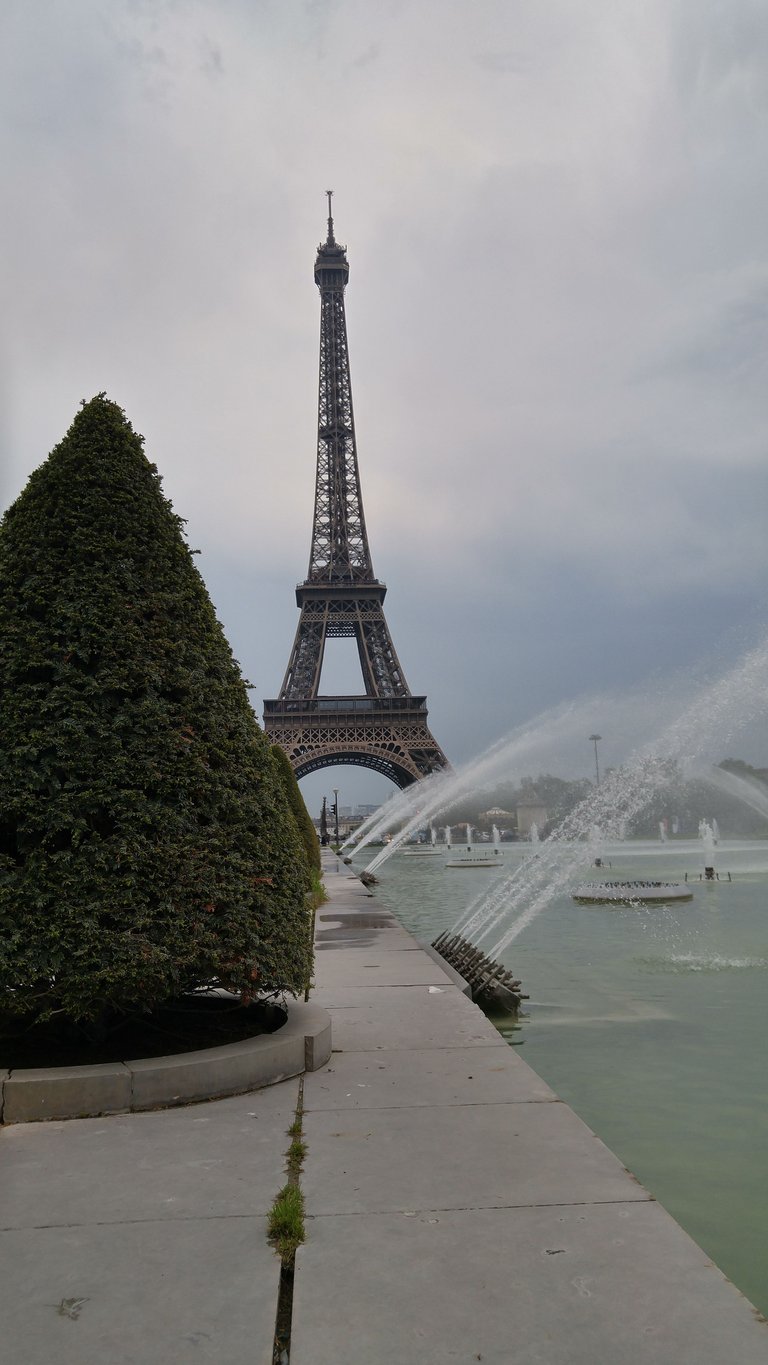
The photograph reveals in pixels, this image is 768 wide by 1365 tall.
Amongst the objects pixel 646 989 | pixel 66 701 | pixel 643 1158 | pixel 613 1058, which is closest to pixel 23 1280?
pixel 66 701

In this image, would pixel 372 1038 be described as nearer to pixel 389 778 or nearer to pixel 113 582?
pixel 113 582

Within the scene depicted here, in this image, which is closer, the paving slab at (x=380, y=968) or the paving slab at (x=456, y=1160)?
the paving slab at (x=456, y=1160)

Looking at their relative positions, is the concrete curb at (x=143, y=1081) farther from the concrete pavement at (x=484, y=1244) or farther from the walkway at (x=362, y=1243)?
the concrete pavement at (x=484, y=1244)

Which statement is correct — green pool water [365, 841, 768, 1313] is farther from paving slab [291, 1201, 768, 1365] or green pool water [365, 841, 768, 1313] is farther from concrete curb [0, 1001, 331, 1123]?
concrete curb [0, 1001, 331, 1123]

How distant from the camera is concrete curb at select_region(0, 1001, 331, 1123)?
499cm

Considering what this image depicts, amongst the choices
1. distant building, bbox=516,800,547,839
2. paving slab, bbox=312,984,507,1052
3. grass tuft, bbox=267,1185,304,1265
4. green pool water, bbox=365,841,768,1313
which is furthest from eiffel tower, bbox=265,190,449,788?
grass tuft, bbox=267,1185,304,1265

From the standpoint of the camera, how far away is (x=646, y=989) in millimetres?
10234

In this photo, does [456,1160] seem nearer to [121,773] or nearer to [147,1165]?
[147,1165]

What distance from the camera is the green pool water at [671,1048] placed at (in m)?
4.72

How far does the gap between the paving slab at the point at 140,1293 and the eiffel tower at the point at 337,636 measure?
63775 millimetres

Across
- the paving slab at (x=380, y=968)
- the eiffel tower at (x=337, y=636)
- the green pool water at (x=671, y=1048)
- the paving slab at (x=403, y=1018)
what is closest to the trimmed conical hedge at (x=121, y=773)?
the paving slab at (x=403, y=1018)

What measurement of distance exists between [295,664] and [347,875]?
45.0 metres

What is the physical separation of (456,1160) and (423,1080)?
1.52m

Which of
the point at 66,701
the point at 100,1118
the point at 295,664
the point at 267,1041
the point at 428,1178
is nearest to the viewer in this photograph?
the point at 428,1178
